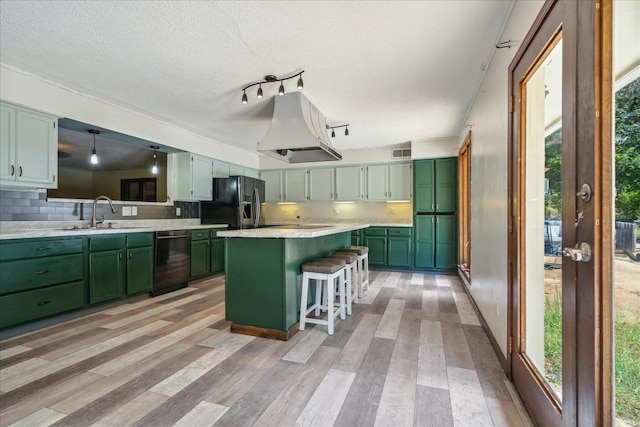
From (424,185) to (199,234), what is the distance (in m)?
4.05

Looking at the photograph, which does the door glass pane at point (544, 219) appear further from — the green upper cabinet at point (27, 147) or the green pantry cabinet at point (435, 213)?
the green upper cabinet at point (27, 147)

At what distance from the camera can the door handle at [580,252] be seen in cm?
98

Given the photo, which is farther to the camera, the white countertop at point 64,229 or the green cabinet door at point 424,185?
the green cabinet door at point 424,185

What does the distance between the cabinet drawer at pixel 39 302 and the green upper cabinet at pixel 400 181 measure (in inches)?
199

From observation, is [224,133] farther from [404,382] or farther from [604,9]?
[604,9]

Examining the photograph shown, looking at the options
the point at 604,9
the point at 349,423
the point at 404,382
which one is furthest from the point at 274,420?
the point at 604,9

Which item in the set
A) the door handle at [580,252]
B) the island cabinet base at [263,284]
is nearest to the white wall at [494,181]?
the door handle at [580,252]

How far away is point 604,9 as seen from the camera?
90 centimetres

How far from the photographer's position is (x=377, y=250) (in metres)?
5.63

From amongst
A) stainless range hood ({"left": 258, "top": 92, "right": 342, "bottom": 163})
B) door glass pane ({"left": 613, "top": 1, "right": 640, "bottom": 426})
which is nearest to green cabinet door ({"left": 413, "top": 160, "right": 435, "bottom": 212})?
stainless range hood ({"left": 258, "top": 92, "right": 342, "bottom": 163})

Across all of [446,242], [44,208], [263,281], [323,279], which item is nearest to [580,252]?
[323,279]

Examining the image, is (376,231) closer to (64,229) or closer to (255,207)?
(255,207)

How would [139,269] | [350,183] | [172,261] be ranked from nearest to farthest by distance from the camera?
1. [139,269]
2. [172,261]
3. [350,183]

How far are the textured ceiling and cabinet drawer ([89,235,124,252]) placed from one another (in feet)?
5.38
